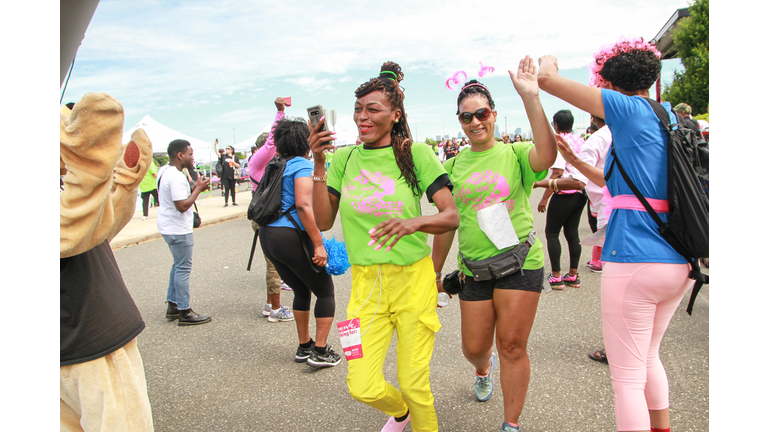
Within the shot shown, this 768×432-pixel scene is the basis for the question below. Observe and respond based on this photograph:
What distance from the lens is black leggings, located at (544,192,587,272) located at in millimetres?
5453

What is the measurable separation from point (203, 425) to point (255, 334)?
1.58 metres

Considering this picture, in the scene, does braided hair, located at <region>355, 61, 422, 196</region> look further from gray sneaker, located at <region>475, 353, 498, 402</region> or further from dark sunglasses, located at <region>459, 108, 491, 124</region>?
gray sneaker, located at <region>475, 353, 498, 402</region>

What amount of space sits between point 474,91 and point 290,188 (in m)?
1.70

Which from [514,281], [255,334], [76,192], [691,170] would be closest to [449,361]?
[514,281]

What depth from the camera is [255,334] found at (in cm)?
458

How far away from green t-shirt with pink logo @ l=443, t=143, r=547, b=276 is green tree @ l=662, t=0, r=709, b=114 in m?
19.4

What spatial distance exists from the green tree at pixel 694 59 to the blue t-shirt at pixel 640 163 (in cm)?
1971

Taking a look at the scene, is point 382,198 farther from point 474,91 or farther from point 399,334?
point 474,91

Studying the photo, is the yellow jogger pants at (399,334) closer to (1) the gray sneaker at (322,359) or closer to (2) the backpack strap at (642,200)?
(2) the backpack strap at (642,200)

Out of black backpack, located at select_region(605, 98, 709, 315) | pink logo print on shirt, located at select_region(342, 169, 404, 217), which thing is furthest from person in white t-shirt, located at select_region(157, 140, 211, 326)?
black backpack, located at select_region(605, 98, 709, 315)

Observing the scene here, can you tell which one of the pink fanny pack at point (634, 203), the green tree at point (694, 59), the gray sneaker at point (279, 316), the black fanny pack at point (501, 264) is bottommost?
the gray sneaker at point (279, 316)

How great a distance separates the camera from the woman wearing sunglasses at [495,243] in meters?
2.59

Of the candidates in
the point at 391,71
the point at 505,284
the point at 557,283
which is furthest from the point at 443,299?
the point at 557,283


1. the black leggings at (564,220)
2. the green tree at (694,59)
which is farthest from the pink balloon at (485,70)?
the green tree at (694,59)
